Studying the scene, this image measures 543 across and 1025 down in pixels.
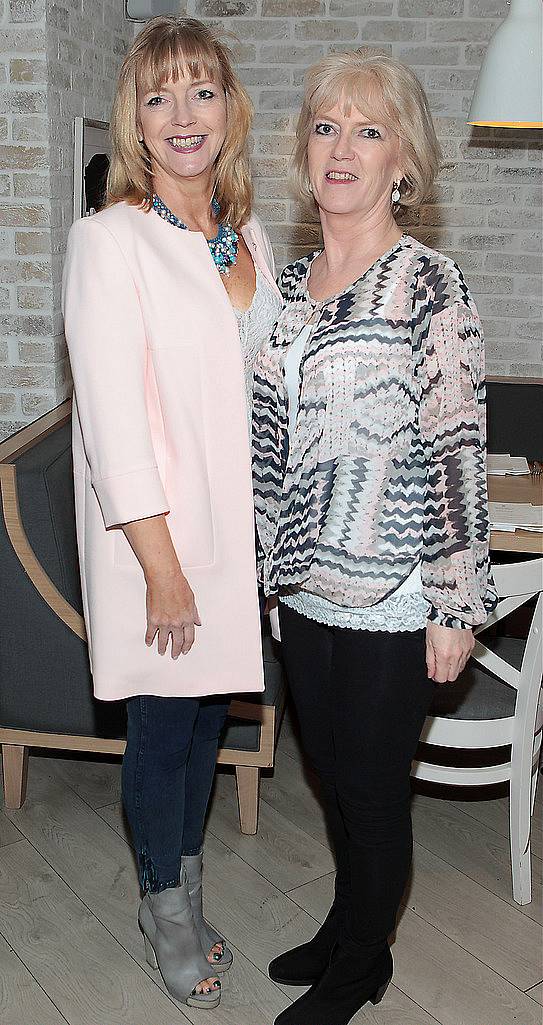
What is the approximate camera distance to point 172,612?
168 centimetres

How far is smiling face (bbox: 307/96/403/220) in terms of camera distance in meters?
1.57

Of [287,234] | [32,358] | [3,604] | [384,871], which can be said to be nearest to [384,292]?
[384,871]

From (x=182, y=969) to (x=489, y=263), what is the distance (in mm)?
2957

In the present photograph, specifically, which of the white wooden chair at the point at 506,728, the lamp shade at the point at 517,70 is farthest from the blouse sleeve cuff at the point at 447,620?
the lamp shade at the point at 517,70

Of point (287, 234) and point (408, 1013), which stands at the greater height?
point (287, 234)

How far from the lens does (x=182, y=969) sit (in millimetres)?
1940

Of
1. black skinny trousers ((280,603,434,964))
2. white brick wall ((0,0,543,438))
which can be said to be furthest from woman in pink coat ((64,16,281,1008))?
white brick wall ((0,0,543,438))

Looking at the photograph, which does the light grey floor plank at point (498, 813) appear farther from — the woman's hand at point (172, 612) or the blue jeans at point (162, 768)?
the woman's hand at point (172, 612)

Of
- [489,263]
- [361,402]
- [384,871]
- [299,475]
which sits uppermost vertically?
[489,263]

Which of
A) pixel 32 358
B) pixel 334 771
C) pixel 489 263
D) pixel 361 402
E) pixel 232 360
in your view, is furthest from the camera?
pixel 489 263

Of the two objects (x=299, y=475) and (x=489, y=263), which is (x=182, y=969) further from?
(x=489, y=263)

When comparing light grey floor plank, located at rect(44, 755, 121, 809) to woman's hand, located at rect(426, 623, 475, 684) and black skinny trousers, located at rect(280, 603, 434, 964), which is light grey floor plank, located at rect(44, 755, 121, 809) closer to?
black skinny trousers, located at rect(280, 603, 434, 964)

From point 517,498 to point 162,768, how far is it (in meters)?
1.32

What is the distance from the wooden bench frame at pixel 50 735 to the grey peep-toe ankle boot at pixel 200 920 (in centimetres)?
39
